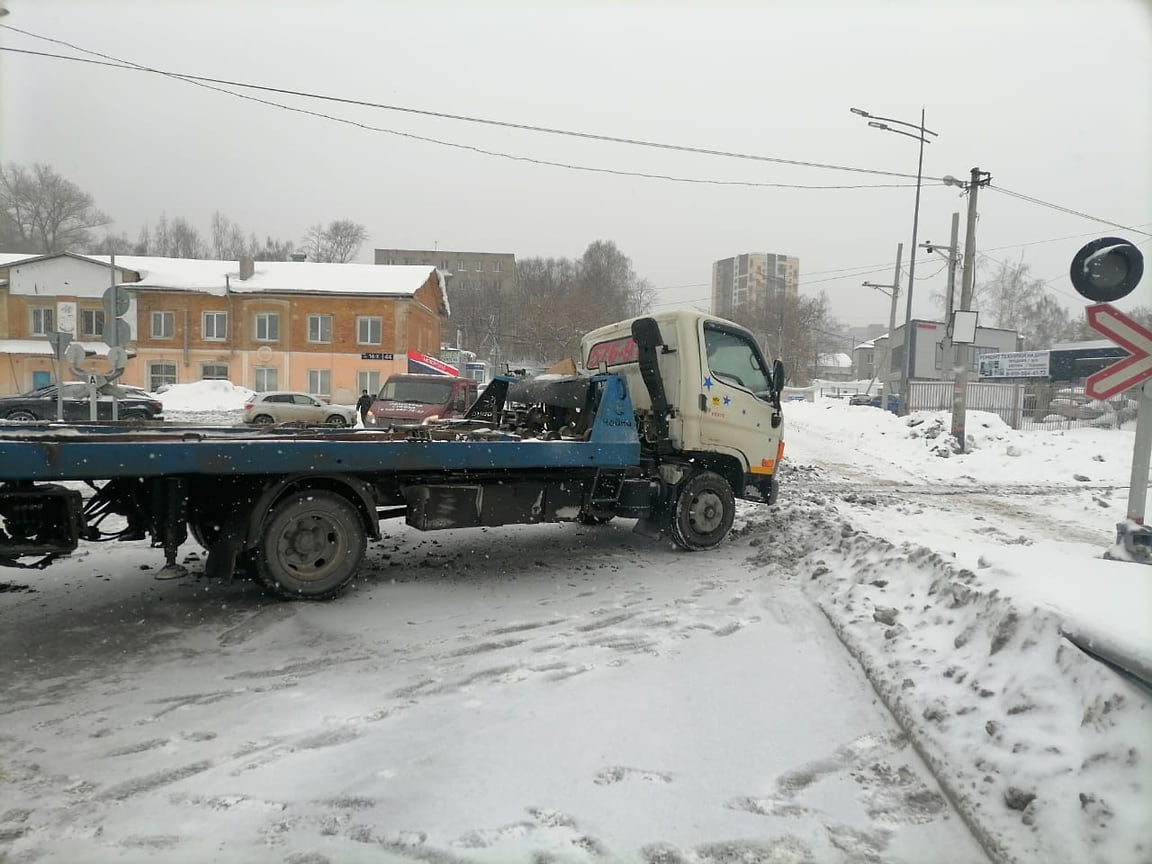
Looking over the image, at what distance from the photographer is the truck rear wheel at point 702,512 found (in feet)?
24.6

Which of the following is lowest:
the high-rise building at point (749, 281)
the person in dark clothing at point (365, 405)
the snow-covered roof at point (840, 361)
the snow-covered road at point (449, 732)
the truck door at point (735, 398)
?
the snow-covered road at point (449, 732)

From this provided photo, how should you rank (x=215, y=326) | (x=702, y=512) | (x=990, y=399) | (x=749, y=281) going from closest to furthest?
(x=702, y=512) < (x=990, y=399) < (x=215, y=326) < (x=749, y=281)

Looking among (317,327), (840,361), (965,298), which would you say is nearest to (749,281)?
(317,327)

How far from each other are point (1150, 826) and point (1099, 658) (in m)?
0.73

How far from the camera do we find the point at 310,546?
5453mm

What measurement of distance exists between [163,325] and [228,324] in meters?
3.65

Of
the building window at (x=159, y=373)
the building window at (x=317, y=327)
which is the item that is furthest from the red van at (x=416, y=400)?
the building window at (x=159, y=373)

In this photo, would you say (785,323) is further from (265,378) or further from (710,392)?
(710,392)

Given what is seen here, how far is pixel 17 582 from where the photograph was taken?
589 centimetres

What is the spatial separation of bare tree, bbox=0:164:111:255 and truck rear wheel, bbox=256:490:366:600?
55.8 feet

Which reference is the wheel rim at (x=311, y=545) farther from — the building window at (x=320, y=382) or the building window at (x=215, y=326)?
the building window at (x=215, y=326)

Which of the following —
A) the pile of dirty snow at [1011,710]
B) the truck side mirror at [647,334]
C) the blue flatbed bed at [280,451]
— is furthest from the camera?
the truck side mirror at [647,334]

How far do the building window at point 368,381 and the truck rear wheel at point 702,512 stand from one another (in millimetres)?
35006

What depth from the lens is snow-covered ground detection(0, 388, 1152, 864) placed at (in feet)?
8.63
